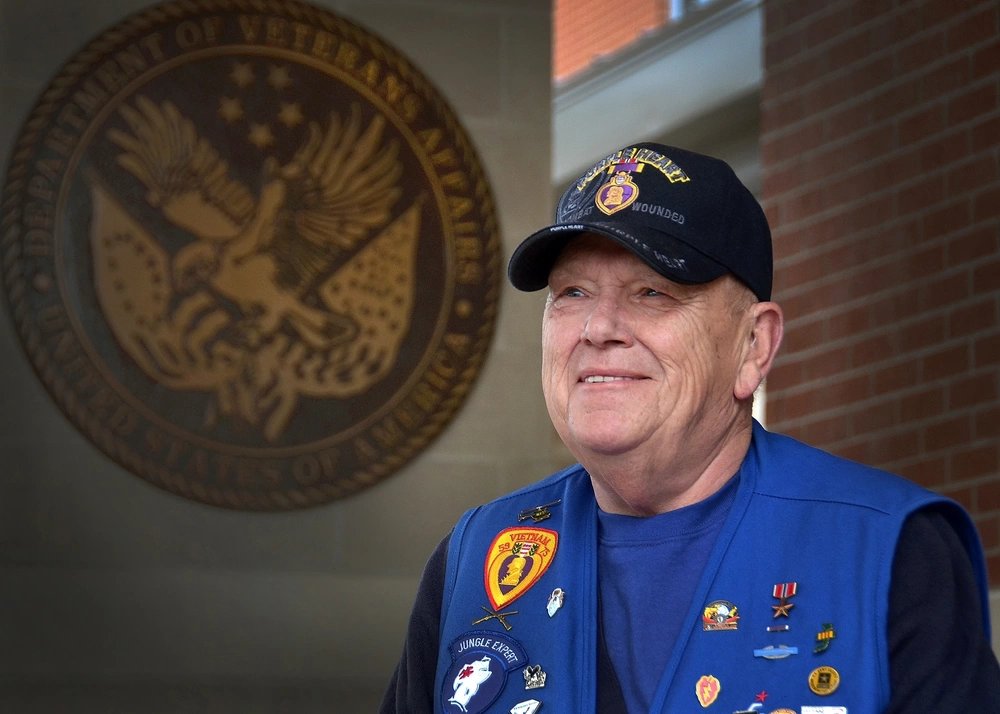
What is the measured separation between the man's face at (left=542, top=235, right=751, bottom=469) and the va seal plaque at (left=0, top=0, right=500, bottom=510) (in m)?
2.00

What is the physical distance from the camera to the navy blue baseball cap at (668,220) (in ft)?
6.88

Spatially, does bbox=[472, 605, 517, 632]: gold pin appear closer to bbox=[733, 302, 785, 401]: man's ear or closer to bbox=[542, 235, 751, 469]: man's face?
bbox=[542, 235, 751, 469]: man's face

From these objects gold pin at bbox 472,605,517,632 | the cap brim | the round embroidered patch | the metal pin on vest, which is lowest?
the round embroidered patch

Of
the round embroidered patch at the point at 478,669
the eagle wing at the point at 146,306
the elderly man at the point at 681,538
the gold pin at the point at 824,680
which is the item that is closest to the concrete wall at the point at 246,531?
the eagle wing at the point at 146,306

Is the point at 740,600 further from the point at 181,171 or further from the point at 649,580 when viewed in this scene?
the point at 181,171

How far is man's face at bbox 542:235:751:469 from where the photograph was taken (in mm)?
2111

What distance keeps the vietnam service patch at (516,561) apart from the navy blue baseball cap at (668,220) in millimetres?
333

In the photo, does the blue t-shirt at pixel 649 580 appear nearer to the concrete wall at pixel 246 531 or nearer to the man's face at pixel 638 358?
the man's face at pixel 638 358

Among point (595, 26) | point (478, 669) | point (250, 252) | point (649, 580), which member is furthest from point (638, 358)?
point (595, 26)

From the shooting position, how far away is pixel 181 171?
4059 mm

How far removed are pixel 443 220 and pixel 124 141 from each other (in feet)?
2.49

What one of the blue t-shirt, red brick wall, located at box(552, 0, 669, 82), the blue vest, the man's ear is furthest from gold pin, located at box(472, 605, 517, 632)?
red brick wall, located at box(552, 0, 669, 82)

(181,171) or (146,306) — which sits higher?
(181,171)

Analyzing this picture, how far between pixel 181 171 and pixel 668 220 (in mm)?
2165
